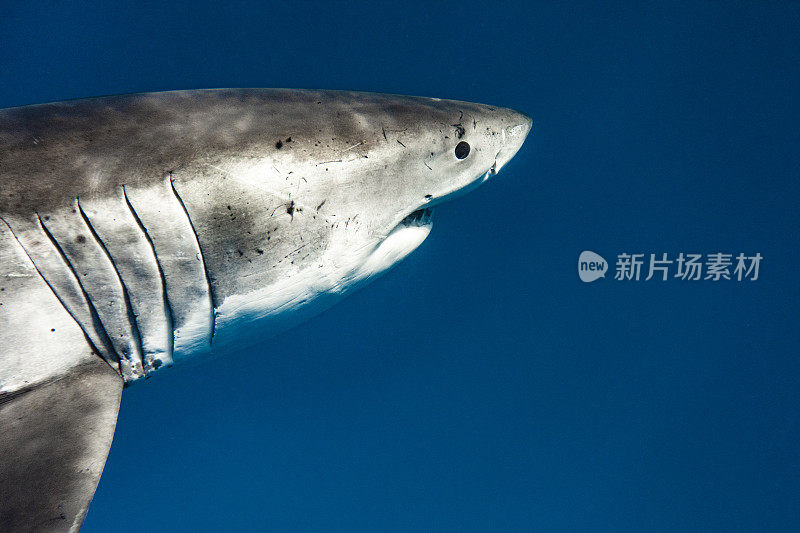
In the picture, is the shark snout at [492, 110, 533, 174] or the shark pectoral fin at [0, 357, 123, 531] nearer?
the shark pectoral fin at [0, 357, 123, 531]

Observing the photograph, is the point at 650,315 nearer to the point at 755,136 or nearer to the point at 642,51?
the point at 755,136

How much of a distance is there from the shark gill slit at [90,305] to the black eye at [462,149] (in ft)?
3.04

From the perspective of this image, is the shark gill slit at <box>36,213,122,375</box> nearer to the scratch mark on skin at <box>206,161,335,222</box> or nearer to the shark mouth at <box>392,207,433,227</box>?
the scratch mark on skin at <box>206,161,335,222</box>

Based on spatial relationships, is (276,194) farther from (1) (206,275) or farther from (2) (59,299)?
(2) (59,299)

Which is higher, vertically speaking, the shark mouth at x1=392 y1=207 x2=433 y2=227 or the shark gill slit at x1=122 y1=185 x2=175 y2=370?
the shark mouth at x1=392 y1=207 x2=433 y2=227

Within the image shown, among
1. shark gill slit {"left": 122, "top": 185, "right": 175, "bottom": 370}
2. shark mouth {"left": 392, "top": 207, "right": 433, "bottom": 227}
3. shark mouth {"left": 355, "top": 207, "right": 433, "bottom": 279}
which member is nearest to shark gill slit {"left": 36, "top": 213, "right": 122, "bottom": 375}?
shark gill slit {"left": 122, "top": 185, "right": 175, "bottom": 370}

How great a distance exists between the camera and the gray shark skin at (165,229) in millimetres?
920

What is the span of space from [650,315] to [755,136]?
1579mm

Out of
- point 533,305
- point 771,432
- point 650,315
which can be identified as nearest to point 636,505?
point 771,432

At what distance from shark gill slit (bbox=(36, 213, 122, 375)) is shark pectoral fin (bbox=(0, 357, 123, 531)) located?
1.7 inches

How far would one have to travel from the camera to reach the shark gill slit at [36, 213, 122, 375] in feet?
3.08

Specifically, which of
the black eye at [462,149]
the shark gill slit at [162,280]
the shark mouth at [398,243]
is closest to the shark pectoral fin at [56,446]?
the shark gill slit at [162,280]

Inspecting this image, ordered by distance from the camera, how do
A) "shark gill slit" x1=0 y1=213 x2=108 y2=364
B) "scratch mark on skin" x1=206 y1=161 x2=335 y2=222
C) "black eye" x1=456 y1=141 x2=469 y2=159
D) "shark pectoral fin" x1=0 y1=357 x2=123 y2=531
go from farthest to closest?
"black eye" x1=456 y1=141 x2=469 y2=159
"scratch mark on skin" x1=206 y1=161 x2=335 y2=222
"shark gill slit" x1=0 y1=213 x2=108 y2=364
"shark pectoral fin" x1=0 y1=357 x2=123 y2=531

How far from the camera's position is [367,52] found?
12.2 feet
